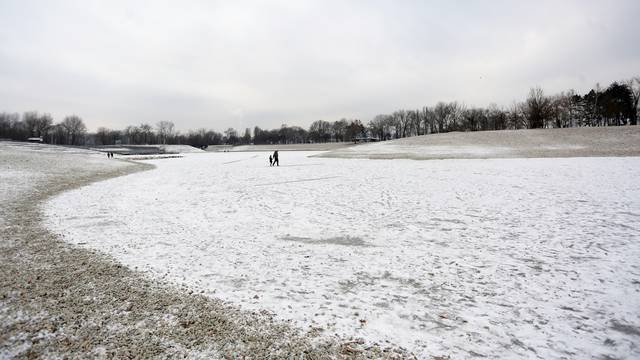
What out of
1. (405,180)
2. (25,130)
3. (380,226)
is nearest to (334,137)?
(25,130)

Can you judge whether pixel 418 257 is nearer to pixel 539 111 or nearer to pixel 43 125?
pixel 539 111

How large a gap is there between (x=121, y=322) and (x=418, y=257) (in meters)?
6.82

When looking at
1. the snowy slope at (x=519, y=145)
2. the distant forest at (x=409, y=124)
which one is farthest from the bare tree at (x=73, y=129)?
the snowy slope at (x=519, y=145)

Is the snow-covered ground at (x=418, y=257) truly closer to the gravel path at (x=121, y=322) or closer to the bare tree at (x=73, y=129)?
the gravel path at (x=121, y=322)

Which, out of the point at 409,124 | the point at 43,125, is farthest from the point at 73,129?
the point at 409,124

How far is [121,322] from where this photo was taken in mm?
5465

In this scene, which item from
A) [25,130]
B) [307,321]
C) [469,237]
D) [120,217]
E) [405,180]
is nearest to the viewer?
[307,321]

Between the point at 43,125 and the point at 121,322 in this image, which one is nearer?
the point at 121,322

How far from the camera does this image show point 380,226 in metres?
11.7

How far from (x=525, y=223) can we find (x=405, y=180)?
11470 mm

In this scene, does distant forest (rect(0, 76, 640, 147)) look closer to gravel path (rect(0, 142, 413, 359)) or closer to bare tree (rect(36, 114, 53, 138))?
bare tree (rect(36, 114, 53, 138))

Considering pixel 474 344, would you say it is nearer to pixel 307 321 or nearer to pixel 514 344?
pixel 514 344

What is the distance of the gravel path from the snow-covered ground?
50 cm

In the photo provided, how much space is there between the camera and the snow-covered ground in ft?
17.4
